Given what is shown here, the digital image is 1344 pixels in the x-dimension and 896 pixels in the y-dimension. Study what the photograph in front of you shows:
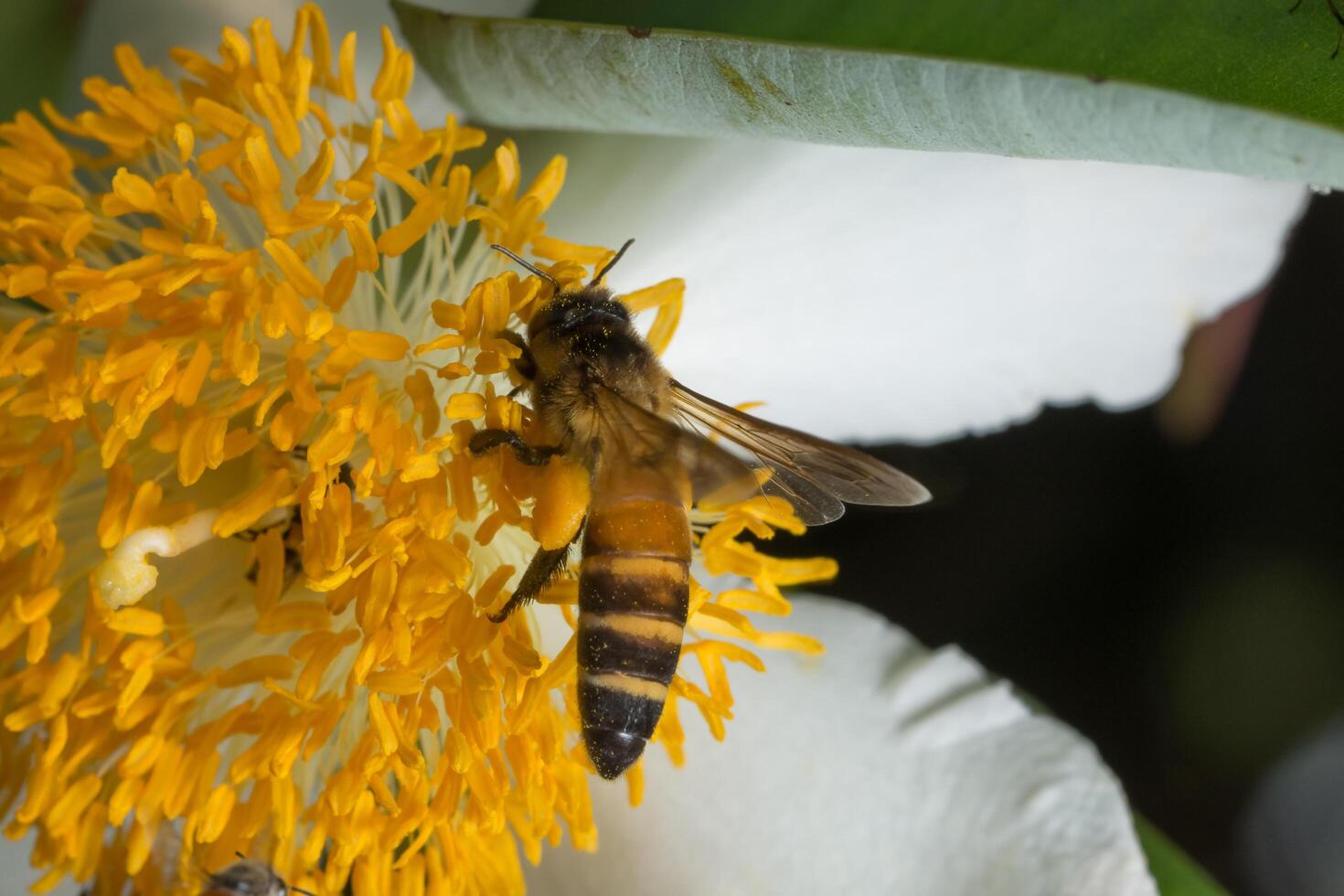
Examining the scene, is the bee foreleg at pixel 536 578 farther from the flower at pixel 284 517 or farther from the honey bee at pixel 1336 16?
the honey bee at pixel 1336 16

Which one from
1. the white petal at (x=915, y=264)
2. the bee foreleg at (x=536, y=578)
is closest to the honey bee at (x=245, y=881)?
the bee foreleg at (x=536, y=578)

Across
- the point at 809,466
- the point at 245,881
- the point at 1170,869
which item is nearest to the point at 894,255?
the point at 809,466

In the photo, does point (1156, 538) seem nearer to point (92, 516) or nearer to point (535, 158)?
point (535, 158)

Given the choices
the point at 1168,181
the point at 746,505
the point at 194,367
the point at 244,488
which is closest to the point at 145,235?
the point at 194,367

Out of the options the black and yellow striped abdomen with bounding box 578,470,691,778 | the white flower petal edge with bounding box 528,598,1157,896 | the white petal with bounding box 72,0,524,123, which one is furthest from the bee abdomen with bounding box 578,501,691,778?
the white petal with bounding box 72,0,524,123

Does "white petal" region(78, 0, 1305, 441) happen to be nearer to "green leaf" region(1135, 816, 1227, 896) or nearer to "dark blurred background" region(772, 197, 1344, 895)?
"dark blurred background" region(772, 197, 1344, 895)

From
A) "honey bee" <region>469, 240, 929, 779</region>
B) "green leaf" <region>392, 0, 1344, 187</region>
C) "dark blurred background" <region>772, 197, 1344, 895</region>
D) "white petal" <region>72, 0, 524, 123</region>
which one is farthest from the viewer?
"dark blurred background" <region>772, 197, 1344, 895</region>

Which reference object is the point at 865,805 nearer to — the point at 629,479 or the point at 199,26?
the point at 629,479

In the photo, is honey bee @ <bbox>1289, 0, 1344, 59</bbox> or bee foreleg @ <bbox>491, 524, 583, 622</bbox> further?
bee foreleg @ <bbox>491, 524, 583, 622</bbox>
